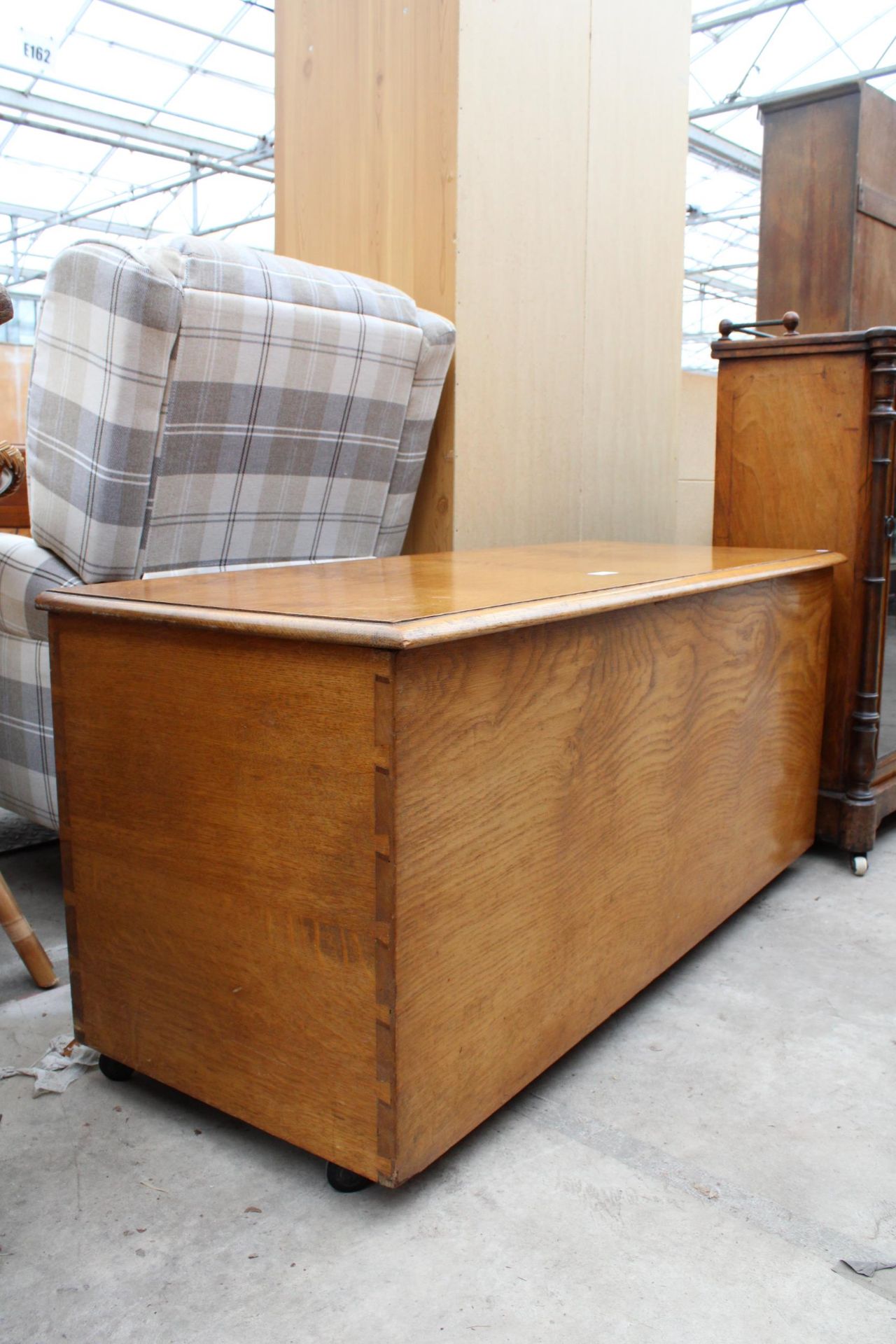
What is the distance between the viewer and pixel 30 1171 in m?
1.10

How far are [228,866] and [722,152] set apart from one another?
9.37 meters

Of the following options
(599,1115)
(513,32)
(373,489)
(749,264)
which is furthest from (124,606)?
(749,264)

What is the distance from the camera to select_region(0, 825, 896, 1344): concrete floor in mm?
910

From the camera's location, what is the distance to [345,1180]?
1.06m

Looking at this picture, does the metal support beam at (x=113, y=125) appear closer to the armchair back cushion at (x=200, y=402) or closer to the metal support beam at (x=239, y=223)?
the metal support beam at (x=239, y=223)

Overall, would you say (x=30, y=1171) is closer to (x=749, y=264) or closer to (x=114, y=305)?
(x=114, y=305)

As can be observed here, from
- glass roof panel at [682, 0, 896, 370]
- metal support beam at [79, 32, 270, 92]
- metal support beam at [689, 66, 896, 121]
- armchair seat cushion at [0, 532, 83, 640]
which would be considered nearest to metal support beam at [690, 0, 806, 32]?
glass roof panel at [682, 0, 896, 370]

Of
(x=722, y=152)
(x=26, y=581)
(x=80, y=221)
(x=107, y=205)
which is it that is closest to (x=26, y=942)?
(x=26, y=581)

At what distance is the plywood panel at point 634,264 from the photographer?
261 centimetres

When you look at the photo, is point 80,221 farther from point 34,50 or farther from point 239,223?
point 34,50

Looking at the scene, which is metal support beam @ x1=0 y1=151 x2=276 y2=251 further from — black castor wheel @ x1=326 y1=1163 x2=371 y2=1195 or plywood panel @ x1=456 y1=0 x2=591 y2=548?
black castor wheel @ x1=326 y1=1163 x2=371 y2=1195

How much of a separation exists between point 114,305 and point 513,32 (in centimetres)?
131

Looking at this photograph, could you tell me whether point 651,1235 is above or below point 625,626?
below

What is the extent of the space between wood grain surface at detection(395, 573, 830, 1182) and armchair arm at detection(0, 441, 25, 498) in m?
1.15
